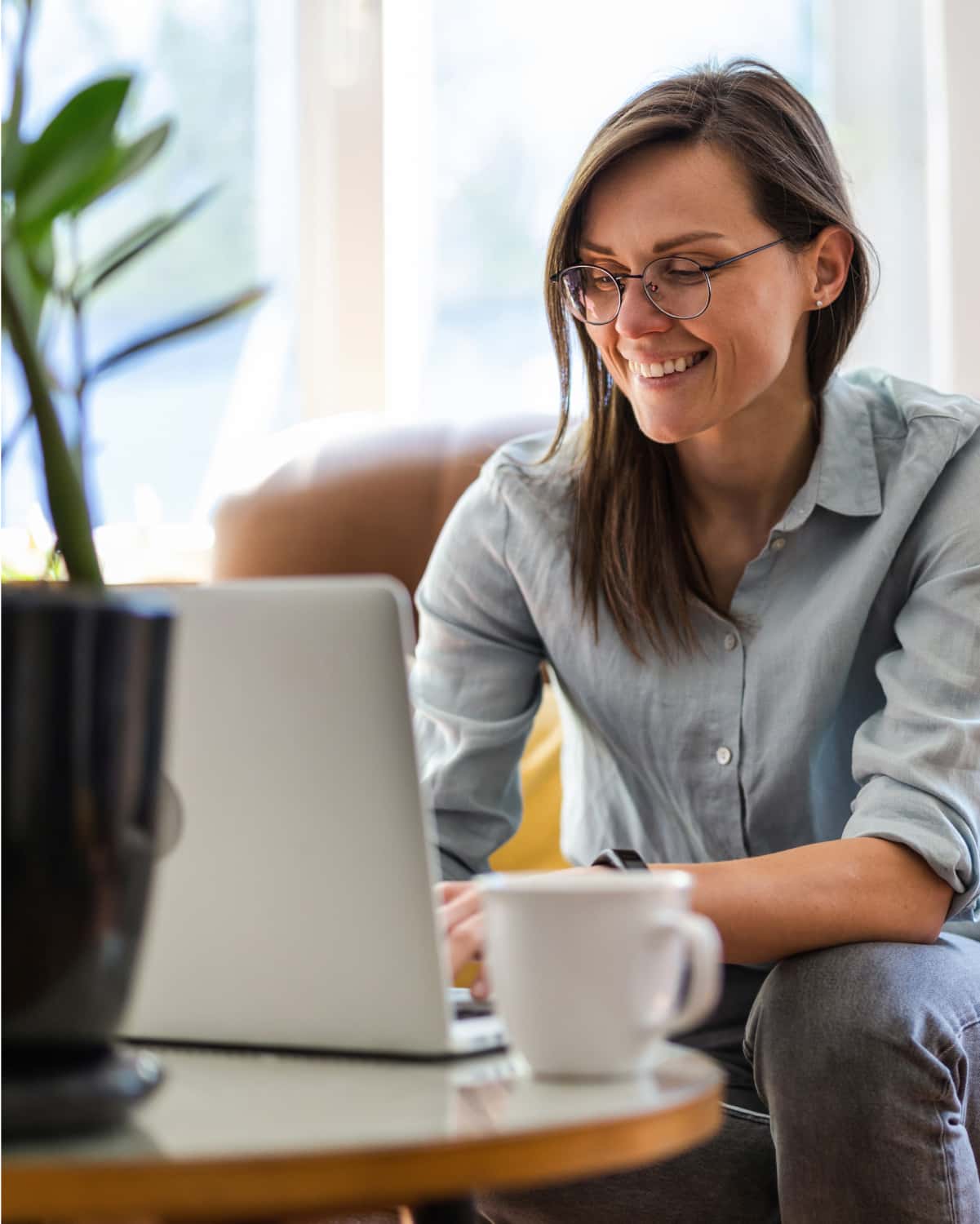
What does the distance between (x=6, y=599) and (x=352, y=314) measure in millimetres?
2108

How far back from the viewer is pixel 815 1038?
94 centimetres

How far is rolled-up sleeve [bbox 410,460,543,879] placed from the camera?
1.31 m

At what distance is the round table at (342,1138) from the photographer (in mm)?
448

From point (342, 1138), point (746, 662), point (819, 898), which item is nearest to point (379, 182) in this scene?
point (746, 662)

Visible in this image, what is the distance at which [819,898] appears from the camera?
100 centimetres

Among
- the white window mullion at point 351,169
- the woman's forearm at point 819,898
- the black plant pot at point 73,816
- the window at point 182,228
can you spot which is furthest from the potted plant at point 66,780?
the window at point 182,228

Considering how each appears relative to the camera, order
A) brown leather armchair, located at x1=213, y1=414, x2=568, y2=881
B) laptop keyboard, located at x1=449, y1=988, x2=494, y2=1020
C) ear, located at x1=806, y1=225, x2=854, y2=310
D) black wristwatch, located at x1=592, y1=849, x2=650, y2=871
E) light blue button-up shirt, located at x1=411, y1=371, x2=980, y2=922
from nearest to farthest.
Answer: laptop keyboard, located at x1=449, y1=988, x2=494, y2=1020, black wristwatch, located at x1=592, y1=849, x2=650, y2=871, light blue button-up shirt, located at x1=411, y1=371, x2=980, y2=922, ear, located at x1=806, y1=225, x2=854, y2=310, brown leather armchair, located at x1=213, y1=414, x2=568, y2=881

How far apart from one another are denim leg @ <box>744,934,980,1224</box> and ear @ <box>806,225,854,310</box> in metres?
0.65

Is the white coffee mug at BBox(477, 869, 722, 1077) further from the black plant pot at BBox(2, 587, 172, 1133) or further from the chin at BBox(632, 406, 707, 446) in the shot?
the chin at BBox(632, 406, 707, 446)

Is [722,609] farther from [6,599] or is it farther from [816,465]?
[6,599]

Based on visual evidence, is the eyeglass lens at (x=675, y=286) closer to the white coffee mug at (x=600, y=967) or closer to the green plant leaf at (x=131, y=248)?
the green plant leaf at (x=131, y=248)

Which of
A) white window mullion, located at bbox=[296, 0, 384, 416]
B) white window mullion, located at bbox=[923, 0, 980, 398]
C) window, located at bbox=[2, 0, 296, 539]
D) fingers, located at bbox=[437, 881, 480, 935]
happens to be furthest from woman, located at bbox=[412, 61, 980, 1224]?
window, located at bbox=[2, 0, 296, 539]

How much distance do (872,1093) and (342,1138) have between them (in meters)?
0.54

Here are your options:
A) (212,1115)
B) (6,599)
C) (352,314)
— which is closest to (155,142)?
(6,599)
